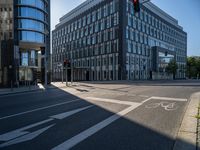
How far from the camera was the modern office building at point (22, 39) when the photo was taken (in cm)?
3381

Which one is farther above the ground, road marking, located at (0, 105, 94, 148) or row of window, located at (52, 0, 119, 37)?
row of window, located at (52, 0, 119, 37)

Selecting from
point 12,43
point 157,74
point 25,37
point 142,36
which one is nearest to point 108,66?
point 142,36

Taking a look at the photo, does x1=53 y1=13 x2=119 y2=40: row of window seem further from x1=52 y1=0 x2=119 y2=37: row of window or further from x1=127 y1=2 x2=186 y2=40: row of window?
x1=127 y1=2 x2=186 y2=40: row of window

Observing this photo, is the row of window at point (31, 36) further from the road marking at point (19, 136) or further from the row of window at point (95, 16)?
the road marking at point (19, 136)

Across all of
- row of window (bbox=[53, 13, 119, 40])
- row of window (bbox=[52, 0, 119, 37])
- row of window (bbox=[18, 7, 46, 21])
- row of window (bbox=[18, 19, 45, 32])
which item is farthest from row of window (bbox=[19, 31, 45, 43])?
row of window (bbox=[52, 0, 119, 37])

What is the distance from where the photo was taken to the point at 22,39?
40.9 meters

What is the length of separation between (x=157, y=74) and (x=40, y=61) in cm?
4837

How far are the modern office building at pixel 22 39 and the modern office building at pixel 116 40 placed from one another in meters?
9.87

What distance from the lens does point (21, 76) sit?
41531 mm

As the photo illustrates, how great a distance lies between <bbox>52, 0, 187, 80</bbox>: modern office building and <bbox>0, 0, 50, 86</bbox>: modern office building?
32.4ft

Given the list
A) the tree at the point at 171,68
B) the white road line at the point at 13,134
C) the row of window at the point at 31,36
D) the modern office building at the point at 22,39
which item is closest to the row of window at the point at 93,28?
the modern office building at the point at 22,39

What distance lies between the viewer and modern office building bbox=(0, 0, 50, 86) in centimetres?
3381

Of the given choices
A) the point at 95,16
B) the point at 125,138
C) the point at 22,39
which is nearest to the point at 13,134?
the point at 125,138

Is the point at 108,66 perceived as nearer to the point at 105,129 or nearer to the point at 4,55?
the point at 4,55
